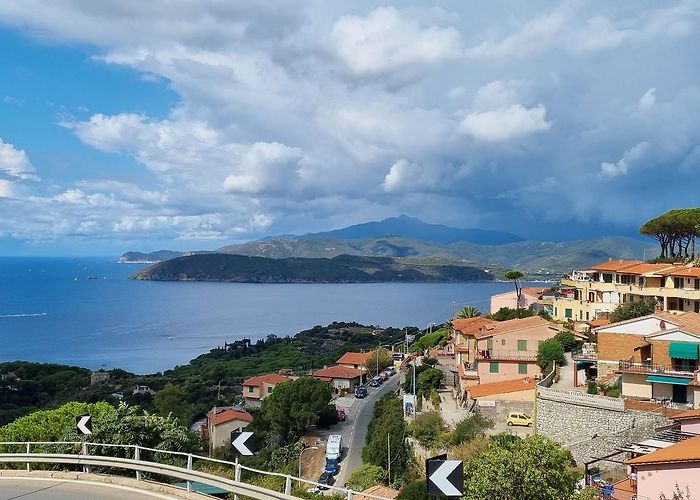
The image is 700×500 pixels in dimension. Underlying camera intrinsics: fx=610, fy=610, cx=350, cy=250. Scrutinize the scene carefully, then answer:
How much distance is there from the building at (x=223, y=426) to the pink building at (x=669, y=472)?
83.5ft

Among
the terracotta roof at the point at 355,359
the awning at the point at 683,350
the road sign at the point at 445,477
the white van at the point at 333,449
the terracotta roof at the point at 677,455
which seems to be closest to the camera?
the road sign at the point at 445,477

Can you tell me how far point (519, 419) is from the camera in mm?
26438

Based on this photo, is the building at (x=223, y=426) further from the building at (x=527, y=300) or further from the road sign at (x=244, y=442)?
the road sign at (x=244, y=442)

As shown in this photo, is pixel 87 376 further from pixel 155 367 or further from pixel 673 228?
pixel 673 228

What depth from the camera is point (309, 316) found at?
498 feet

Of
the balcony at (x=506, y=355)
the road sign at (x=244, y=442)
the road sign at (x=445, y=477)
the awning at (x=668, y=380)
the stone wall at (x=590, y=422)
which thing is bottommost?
the stone wall at (x=590, y=422)

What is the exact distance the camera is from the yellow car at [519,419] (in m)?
26.4

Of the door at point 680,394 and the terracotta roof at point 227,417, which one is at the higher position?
the door at point 680,394

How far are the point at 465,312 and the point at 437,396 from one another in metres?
21.1

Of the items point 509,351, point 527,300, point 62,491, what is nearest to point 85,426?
point 62,491

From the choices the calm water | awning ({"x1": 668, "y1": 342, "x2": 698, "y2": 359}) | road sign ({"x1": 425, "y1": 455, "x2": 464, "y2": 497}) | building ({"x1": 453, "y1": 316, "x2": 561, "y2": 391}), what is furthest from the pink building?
the calm water

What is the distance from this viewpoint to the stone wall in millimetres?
20891

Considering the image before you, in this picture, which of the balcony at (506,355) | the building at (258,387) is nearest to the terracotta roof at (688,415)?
the balcony at (506,355)

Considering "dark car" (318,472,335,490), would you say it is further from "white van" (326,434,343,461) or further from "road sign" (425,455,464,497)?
"road sign" (425,455,464,497)
